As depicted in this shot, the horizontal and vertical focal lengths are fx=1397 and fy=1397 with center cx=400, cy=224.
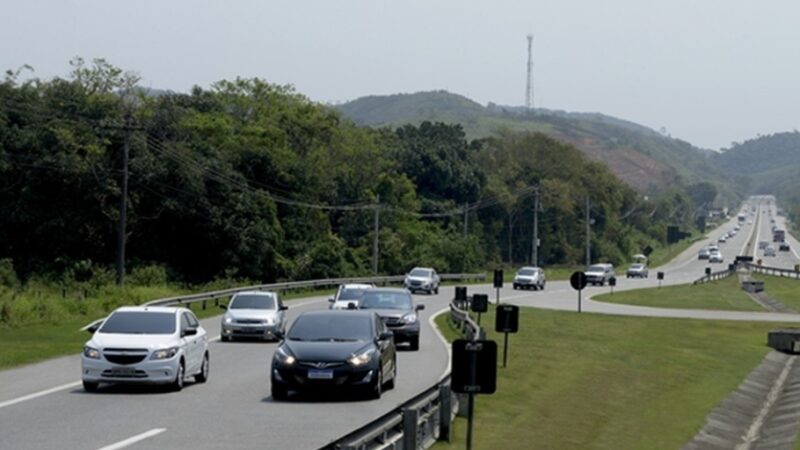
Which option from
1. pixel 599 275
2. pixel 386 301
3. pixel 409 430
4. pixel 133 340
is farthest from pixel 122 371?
pixel 599 275

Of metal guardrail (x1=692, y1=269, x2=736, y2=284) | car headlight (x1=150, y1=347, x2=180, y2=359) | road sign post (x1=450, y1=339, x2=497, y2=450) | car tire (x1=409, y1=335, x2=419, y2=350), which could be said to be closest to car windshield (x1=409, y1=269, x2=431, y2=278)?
metal guardrail (x1=692, y1=269, x2=736, y2=284)

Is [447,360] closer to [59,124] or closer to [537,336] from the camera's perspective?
[537,336]

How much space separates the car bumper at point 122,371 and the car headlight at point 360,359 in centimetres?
360

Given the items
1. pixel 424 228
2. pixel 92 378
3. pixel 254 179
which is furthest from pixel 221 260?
pixel 92 378

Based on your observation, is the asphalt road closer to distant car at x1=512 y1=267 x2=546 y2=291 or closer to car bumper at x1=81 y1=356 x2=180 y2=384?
car bumper at x1=81 y1=356 x2=180 y2=384

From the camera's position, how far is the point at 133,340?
85.0 feet

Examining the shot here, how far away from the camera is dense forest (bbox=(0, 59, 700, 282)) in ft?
265

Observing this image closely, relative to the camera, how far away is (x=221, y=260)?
86375mm

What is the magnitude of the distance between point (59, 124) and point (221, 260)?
13082 millimetres

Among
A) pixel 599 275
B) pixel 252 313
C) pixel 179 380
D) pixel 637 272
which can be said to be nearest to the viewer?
pixel 179 380

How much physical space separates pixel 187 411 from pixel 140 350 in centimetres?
304

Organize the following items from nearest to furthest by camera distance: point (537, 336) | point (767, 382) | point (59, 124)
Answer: point (767, 382)
point (537, 336)
point (59, 124)

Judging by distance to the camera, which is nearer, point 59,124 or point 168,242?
point 59,124

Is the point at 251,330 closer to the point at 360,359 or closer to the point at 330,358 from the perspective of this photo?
the point at 360,359
